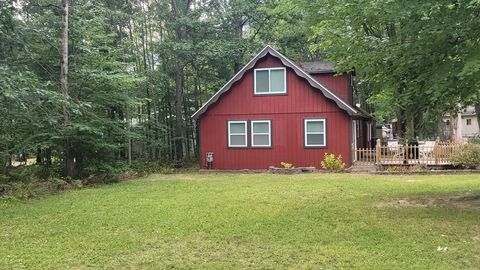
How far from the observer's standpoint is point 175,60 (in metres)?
27.3

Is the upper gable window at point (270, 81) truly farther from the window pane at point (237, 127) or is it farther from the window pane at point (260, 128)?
the window pane at point (237, 127)

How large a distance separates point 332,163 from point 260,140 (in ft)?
12.0

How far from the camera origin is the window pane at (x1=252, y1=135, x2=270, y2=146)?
2072 cm

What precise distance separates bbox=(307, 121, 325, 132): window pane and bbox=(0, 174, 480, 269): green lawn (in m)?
7.51

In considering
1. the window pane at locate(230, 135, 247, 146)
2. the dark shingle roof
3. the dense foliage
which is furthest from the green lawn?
the dark shingle roof

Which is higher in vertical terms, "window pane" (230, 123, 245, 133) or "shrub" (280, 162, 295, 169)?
"window pane" (230, 123, 245, 133)

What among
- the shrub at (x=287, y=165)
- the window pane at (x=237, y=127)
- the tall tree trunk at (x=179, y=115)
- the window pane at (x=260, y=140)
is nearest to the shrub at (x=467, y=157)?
the shrub at (x=287, y=165)

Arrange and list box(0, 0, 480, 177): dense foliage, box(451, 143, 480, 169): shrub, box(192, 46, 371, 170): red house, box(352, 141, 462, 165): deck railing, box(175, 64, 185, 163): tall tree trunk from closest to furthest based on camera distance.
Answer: box(0, 0, 480, 177): dense foliage < box(451, 143, 480, 169): shrub < box(352, 141, 462, 165): deck railing < box(192, 46, 371, 170): red house < box(175, 64, 185, 163): tall tree trunk

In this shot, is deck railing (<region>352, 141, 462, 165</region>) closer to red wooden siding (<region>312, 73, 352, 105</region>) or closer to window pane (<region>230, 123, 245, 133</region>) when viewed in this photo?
red wooden siding (<region>312, 73, 352, 105</region>)

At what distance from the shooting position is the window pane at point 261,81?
20562 millimetres

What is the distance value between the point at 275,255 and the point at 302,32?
23.3 metres

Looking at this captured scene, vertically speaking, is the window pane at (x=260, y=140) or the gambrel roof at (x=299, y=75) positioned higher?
the gambrel roof at (x=299, y=75)

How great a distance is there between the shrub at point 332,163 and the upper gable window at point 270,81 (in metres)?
3.71

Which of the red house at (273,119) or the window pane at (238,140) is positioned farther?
the window pane at (238,140)
